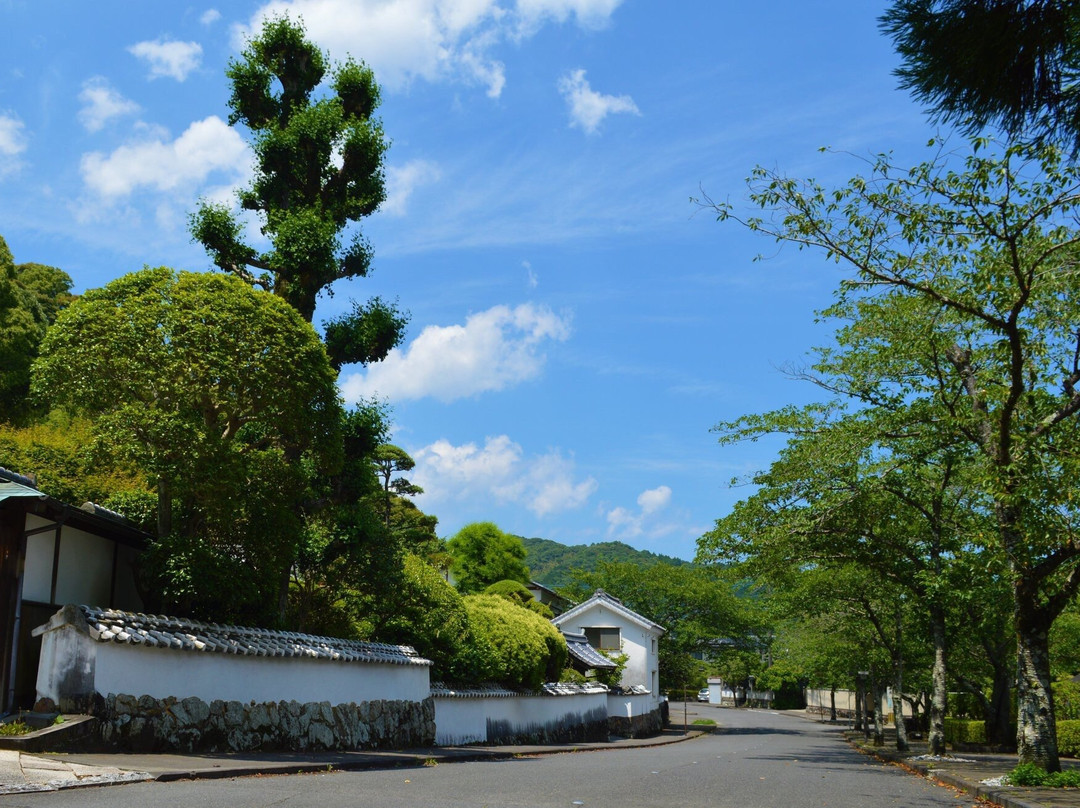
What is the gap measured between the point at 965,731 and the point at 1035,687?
21476mm

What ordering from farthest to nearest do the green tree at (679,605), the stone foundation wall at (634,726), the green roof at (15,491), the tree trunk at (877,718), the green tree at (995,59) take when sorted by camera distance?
the green tree at (679,605) → the stone foundation wall at (634,726) → the tree trunk at (877,718) → the green roof at (15,491) → the green tree at (995,59)

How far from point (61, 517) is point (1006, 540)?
14.0 metres

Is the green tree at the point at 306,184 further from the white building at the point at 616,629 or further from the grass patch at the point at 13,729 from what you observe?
the white building at the point at 616,629

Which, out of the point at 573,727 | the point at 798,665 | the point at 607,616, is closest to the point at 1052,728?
the point at 573,727

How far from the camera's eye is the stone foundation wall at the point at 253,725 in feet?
39.2

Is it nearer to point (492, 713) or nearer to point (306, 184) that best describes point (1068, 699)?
point (492, 713)

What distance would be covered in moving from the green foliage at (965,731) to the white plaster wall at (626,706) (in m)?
13.7

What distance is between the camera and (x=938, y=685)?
69.1 feet

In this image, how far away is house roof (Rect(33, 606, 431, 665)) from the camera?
38.6 feet

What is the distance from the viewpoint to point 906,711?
5775 centimetres

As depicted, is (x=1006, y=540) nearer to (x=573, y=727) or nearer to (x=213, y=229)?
(x=213, y=229)

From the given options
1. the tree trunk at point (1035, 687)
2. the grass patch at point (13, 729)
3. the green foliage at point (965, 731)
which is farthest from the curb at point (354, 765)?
the green foliage at point (965, 731)

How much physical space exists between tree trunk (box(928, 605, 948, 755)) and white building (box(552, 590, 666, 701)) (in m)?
28.4

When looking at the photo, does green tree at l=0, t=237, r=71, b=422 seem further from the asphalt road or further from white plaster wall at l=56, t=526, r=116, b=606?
the asphalt road
